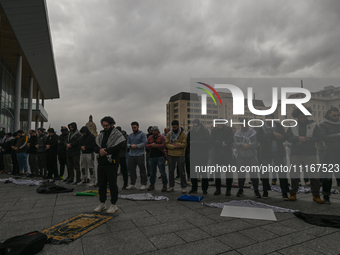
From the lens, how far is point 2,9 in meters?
14.6

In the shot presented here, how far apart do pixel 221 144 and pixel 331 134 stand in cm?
260

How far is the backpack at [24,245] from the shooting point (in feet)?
9.31

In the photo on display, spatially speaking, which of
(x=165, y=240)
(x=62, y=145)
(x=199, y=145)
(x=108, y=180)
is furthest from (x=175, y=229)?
(x=62, y=145)

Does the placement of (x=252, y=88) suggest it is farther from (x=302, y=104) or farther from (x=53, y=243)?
(x=53, y=243)

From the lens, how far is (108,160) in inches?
194

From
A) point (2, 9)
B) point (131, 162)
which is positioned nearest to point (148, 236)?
point (131, 162)

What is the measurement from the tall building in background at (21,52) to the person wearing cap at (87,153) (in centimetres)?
1083

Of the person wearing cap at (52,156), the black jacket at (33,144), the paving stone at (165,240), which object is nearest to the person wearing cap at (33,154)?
the black jacket at (33,144)

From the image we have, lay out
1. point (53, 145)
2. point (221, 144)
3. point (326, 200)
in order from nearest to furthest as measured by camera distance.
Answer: point (326, 200) < point (221, 144) < point (53, 145)

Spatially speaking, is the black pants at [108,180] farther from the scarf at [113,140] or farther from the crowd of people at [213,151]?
the scarf at [113,140]

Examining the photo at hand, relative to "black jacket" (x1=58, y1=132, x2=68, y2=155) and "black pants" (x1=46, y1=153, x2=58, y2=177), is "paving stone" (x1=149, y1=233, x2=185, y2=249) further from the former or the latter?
"black pants" (x1=46, y1=153, x2=58, y2=177)

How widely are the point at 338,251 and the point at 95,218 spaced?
147 inches

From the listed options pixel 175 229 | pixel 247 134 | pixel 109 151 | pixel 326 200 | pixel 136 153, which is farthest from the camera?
pixel 136 153

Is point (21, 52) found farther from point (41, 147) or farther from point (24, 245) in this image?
point (24, 245)
